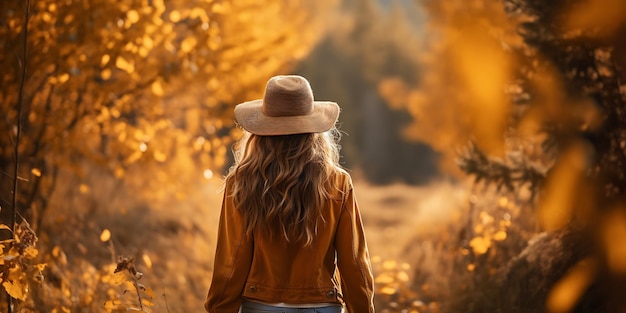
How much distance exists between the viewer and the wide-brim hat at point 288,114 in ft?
11.2

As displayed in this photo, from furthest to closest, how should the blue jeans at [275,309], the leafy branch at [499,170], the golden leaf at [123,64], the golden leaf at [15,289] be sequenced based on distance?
the golden leaf at [123,64], the leafy branch at [499,170], the golden leaf at [15,289], the blue jeans at [275,309]

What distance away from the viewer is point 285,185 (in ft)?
11.2

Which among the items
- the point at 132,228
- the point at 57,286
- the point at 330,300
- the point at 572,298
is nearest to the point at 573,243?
the point at 572,298

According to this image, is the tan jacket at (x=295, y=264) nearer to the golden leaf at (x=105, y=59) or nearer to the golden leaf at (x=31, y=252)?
the golden leaf at (x=31, y=252)

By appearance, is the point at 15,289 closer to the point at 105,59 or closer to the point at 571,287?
the point at 105,59

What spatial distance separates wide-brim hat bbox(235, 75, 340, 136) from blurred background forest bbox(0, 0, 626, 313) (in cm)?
29

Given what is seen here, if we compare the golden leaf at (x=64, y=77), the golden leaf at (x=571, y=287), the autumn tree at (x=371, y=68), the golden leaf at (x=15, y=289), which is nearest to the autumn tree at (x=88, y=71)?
the golden leaf at (x=64, y=77)

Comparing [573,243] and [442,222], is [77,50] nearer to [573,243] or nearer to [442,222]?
[573,243]

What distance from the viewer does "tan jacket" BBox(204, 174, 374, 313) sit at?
11.2 ft

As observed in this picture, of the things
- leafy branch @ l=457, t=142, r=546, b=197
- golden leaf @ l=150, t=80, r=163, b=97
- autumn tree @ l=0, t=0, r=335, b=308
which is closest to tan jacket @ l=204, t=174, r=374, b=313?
autumn tree @ l=0, t=0, r=335, b=308

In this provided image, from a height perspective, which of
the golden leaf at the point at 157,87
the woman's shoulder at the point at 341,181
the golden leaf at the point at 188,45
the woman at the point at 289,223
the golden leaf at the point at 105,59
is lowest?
the woman at the point at 289,223

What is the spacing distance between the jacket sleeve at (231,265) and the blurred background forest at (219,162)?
546 millimetres

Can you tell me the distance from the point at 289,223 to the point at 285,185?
0.52 feet

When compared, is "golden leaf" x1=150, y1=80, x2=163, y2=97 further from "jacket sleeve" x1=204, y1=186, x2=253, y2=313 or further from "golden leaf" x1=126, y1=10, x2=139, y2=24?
"jacket sleeve" x1=204, y1=186, x2=253, y2=313
